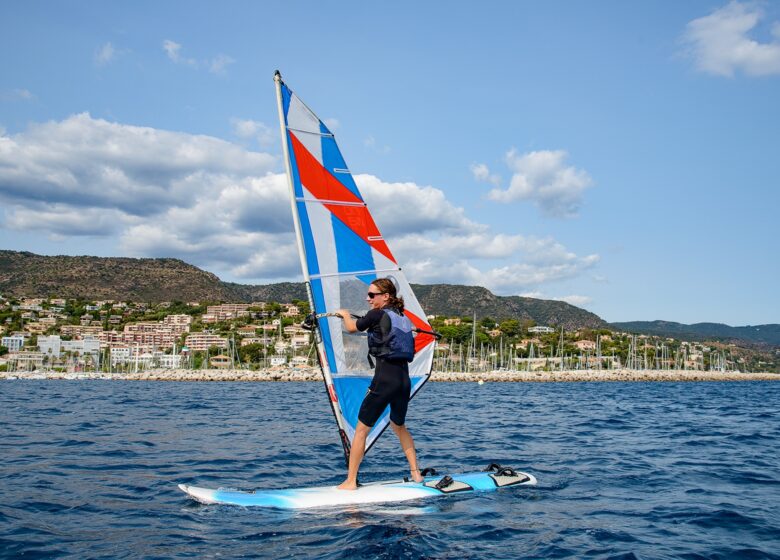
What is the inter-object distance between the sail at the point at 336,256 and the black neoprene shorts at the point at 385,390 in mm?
791

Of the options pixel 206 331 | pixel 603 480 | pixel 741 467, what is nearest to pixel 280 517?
pixel 603 480

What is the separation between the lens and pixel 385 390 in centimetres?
732

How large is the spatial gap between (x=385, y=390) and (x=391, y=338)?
0.62m

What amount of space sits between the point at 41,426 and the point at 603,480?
13.8 metres

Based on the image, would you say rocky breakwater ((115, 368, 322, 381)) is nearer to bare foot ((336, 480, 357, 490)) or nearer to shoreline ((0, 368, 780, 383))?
shoreline ((0, 368, 780, 383))

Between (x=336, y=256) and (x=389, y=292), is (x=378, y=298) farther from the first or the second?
(x=336, y=256)

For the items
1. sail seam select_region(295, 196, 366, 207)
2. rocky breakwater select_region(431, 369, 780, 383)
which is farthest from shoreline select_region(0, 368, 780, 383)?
sail seam select_region(295, 196, 366, 207)

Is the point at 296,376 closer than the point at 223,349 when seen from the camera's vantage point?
Yes

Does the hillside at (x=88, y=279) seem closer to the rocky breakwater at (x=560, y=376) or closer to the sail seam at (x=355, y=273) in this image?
the rocky breakwater at (x=560, y=376)

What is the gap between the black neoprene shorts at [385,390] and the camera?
24.1ft

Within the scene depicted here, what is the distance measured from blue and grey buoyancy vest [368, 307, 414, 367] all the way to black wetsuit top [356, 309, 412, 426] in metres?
0.01

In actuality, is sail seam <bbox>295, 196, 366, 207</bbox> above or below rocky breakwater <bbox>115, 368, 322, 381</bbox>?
above

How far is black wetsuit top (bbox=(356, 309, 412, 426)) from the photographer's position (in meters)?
7.25

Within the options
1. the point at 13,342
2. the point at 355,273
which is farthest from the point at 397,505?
the point at 13,342
